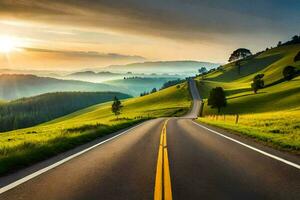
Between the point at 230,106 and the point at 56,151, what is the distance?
300ft

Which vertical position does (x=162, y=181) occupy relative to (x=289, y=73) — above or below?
below

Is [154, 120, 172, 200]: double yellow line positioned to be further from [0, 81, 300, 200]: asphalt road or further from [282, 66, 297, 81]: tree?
[282, 66, 297, 81]: tree

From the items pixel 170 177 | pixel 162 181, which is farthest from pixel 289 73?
pixel 162 181

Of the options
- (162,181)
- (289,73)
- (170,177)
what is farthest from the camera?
(289,73)

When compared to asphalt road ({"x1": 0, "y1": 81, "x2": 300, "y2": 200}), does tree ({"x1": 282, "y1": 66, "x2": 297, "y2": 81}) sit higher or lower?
higher

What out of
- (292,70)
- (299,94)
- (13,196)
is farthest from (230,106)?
(13,196)

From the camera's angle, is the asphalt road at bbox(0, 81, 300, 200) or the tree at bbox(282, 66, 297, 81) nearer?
the asphalt road at bbox(0, 81, 300, 200)

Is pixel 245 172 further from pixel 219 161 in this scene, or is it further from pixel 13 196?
pixel 13 196

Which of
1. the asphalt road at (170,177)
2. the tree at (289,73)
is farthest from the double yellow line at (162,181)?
the tree at (289,73)

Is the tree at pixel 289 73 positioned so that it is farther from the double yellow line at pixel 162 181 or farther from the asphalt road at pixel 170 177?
the double yellow line at pixel 162 181

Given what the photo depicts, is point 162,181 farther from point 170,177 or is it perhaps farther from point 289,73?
point 289,73

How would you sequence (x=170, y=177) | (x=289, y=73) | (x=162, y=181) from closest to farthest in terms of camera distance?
(x=162, y=181) < (x=170, y=177) < (x=289, y=73)

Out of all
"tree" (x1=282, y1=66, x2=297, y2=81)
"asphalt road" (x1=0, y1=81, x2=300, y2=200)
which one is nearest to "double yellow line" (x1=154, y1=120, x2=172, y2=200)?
"asphalt road" (x1=0, y1=81, x2=300, y2=200)

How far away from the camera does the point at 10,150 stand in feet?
45.0
